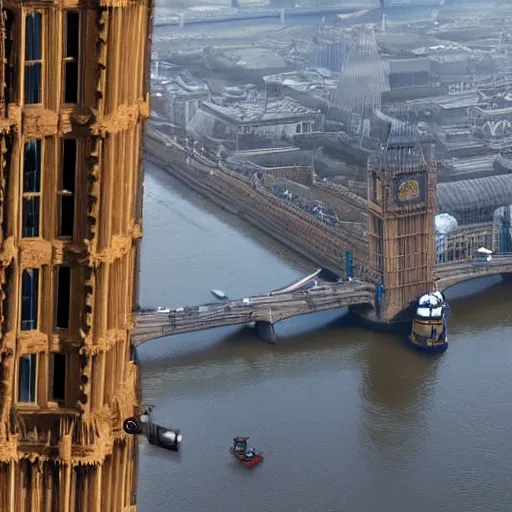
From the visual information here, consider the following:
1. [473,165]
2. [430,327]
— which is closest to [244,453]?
[430,327]

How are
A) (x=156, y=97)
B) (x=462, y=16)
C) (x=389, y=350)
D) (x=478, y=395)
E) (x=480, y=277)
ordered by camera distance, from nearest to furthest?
(x=478, y=395) < (x=389, y=350) < (x=480, y=277) < (x=156, y=97) < (x=462, y=16)

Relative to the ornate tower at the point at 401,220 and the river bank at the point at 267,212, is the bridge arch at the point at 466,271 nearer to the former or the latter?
the ornate tower at the point at 401,220

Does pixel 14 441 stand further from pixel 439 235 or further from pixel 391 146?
pixel 439 235

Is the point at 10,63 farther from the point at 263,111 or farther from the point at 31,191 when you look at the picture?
the point at 263,111

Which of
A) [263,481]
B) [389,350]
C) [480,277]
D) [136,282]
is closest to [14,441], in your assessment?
[136,282]

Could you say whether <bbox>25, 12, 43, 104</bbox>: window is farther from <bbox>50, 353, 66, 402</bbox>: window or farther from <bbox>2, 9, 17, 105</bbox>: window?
<bbox>50, 353, 66, 402</bbox>: window
